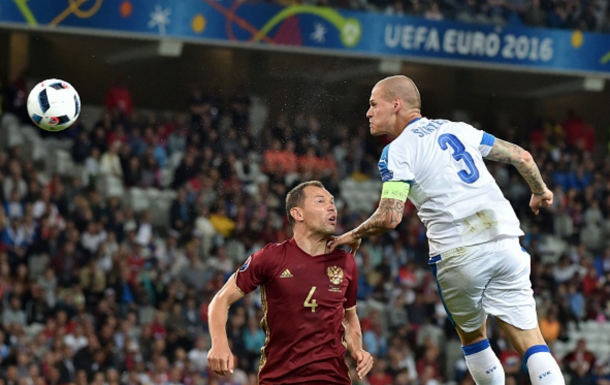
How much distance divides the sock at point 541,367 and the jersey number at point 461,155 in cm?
124

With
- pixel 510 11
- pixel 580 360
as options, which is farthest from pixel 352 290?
pixel 510 11

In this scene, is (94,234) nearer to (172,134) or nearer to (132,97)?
(172,134)

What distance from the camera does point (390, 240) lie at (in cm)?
2114

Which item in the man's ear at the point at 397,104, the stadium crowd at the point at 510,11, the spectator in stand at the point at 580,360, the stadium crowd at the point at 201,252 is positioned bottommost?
the spectator in stand at the point at 580,360

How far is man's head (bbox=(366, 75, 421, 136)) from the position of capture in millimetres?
7613

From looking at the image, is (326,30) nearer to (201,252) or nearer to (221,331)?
(201,252)

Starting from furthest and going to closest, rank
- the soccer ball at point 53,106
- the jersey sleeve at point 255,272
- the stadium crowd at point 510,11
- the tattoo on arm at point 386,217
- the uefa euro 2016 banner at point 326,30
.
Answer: the stadium crowd at point 510,11 < the uefa euro 2016 banner at point 326,30 < the soccer ball at point 53,106 < the jersey sleeve at point 255,272 < the tattoo on arm at point 386,217

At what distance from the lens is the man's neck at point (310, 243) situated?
762 cm

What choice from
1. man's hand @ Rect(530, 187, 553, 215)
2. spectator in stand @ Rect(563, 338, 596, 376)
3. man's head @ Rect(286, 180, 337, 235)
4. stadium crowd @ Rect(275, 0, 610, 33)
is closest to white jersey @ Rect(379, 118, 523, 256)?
man's hand @ Rect(530, 187, 553, 215)

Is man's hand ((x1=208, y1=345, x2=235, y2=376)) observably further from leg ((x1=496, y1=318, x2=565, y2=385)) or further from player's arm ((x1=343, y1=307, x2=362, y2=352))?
leg ((x1=496, y1=318, x2=565, y2=385))

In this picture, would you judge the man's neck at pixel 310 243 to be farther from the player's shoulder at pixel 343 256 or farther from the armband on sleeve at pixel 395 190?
the armband on sleeve at pixel 395 190

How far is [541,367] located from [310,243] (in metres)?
1.79

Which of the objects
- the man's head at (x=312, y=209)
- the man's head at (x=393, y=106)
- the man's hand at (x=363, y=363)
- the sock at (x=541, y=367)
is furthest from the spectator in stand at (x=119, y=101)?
the sock at (x=541, y=367)

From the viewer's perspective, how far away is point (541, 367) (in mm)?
7277
